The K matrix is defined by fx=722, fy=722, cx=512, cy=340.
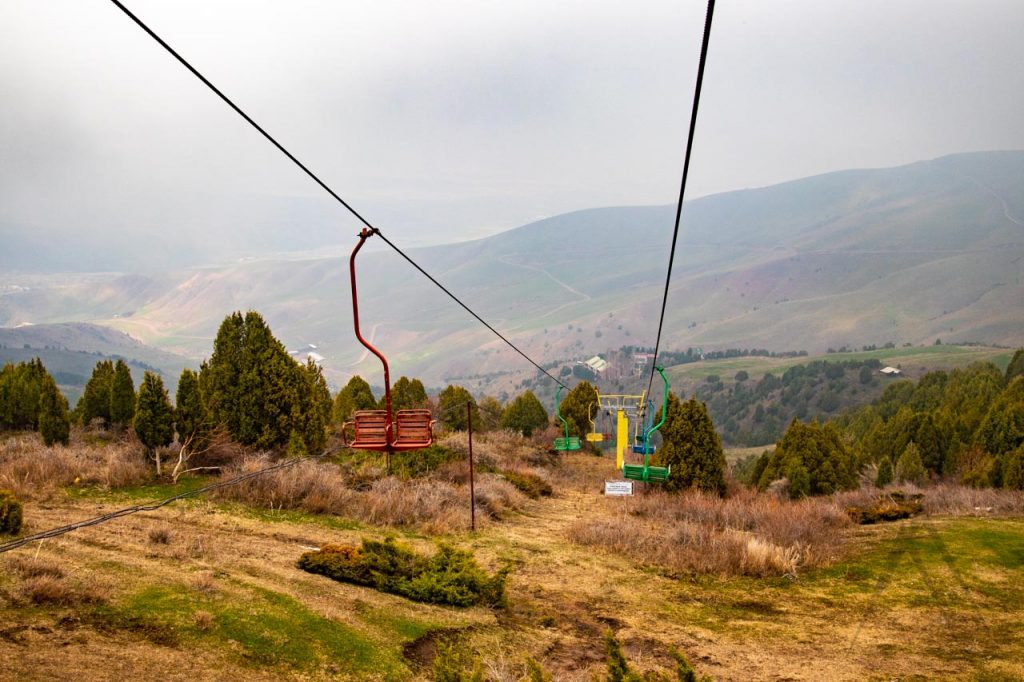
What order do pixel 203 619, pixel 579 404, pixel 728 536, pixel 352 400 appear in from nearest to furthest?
pixel 203 619 < pixel 728 536 < pixel 352 400 < pixel 579 404

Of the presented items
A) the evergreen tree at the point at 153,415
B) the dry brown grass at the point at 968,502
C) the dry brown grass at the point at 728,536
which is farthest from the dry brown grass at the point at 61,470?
the dry brown grass at the point at 968,502

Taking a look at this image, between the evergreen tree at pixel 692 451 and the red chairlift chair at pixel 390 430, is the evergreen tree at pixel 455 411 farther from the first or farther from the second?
the red chairlift chair at pixel 390 430

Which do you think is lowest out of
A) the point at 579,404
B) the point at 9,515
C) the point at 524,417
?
the point at 9,515

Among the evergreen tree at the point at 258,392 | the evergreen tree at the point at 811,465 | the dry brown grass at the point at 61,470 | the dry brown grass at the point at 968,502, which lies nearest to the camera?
the dry brown grass at the point at 61,470

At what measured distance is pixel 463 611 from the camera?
14523 millimetres

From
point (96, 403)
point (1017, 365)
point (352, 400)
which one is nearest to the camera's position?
point (96, 403)

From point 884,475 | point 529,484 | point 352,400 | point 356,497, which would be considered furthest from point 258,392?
point 884,475

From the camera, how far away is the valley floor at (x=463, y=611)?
10.6 metres

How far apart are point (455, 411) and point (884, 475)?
82.2 ft

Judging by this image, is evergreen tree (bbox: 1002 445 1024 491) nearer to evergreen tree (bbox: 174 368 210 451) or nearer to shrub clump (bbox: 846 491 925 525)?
shrub clump (bbox: 846 491 925 525)

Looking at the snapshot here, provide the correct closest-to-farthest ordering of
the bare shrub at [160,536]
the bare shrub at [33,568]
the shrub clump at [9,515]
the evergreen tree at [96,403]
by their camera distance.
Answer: the bare shrub at [33,568], the shrub clump at [9,515], the bare shrub at [160,536], the evergreen tree at [96,403]

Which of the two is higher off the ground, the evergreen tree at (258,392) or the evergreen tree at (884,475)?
the evergreen tree at (258,392)

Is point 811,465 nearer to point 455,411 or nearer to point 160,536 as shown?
point 455,411

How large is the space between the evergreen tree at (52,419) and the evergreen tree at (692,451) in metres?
24.1
